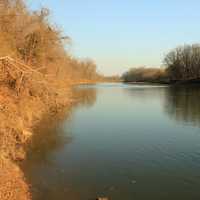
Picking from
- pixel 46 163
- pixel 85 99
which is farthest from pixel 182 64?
pixel 46 163

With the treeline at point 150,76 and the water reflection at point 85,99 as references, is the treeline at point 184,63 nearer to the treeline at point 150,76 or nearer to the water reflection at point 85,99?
the treeline at point 150,76

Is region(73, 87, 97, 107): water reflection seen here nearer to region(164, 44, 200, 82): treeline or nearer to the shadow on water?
the shadow on water

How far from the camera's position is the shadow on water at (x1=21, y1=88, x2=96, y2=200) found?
9.54 m

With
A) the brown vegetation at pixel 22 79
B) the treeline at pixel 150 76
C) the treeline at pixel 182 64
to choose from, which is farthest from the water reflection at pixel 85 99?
the treeline at pixel 150 76

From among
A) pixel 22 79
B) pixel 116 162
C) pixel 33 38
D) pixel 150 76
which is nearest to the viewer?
pixel 116 162

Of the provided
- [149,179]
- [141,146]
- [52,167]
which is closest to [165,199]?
[149,179]

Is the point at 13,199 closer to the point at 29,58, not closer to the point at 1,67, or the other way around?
the point at 1,67

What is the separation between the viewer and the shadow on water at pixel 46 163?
31.3 ft

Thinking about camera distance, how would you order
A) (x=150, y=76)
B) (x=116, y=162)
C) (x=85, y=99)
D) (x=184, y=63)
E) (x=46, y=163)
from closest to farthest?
1. (x=46, y=163)
2. (x=116, y=162)
3. (x=85, y=99)
4. (x=184, y=63)
5. (x=150, y=76)

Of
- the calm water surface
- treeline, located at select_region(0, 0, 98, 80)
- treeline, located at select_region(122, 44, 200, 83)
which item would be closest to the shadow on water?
the calm water surface

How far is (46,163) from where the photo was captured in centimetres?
1247

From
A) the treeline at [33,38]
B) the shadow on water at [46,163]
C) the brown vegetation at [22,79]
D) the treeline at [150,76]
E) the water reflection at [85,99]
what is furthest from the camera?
the treeline at [150,76]

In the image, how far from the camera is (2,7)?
22.7m

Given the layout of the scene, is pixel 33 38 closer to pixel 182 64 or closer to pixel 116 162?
pixel 116 162
